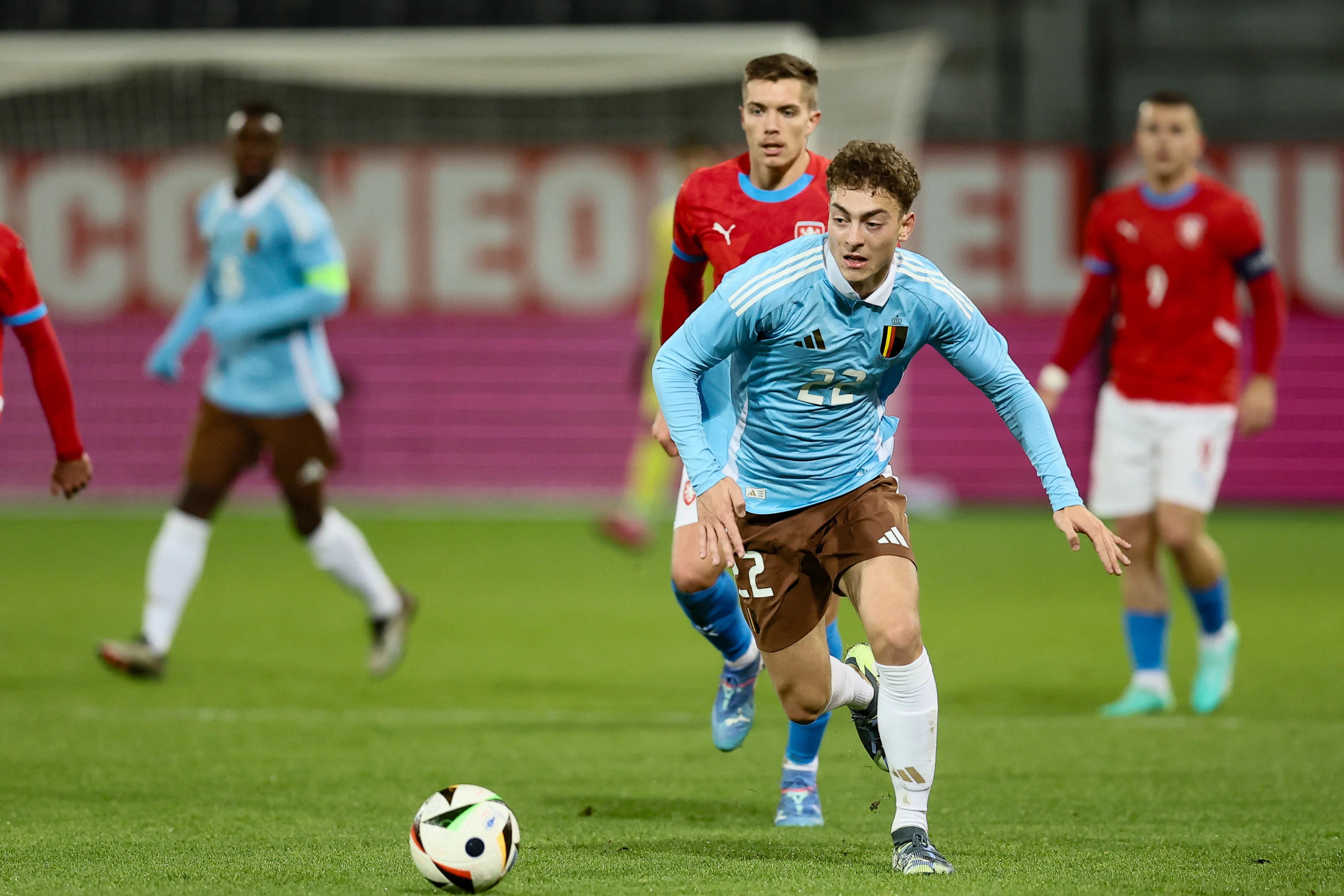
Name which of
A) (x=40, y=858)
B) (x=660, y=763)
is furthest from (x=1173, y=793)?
(x=40, y=858)

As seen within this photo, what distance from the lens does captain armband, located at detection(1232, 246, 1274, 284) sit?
7.21 metres

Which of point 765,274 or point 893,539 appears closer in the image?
point 765,274

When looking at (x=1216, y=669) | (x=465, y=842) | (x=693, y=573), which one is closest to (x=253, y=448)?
(x=693, y=573)

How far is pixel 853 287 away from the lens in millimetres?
4352

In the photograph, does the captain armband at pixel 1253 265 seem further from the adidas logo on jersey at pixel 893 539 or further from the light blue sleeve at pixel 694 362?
the light blue sleeve at pixel 694 362

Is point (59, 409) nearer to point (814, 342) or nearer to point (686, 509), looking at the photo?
point (686, 509)

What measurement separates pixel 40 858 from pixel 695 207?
2482 millimetres

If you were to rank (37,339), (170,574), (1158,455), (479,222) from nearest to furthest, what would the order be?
(37,339), (1158,455), (170,574), (479,222)

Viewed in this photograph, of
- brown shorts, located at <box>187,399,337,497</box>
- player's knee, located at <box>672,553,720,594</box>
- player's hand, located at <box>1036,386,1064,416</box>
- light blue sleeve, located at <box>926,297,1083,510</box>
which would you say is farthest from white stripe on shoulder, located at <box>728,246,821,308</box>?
brown shorts, located at <box>187,399,337,497</box>

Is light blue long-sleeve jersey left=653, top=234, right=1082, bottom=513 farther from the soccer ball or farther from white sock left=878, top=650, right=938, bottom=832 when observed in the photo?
the soccer ball

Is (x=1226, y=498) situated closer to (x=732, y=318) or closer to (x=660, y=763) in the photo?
(x=660, y=763)

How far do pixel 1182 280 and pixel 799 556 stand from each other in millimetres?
3141

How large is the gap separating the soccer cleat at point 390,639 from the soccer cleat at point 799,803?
10.3ft

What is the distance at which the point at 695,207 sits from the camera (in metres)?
5.20
